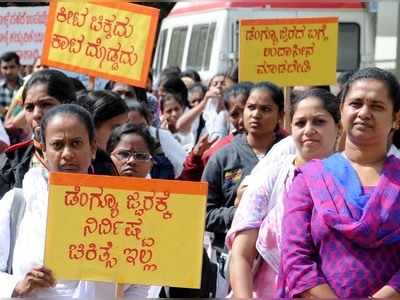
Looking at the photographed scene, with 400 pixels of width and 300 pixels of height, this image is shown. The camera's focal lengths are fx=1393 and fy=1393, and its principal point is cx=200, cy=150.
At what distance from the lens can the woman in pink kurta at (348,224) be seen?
4305 millimetres

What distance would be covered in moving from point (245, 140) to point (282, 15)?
1049 cm

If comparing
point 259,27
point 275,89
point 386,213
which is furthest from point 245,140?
point 386,213

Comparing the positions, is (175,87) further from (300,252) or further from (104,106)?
(300,252)

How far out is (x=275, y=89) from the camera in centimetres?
725

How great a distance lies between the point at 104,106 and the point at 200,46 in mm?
12240

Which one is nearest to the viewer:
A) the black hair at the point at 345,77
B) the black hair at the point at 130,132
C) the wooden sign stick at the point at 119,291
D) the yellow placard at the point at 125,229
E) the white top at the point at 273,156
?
the yellow placard at the point at 125,229

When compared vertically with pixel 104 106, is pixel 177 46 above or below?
above

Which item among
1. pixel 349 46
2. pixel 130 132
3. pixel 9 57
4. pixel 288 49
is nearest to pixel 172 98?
pixel 9 57

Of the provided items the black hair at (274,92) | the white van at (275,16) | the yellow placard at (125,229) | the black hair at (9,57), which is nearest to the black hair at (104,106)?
Result: the black hair at (274,92)

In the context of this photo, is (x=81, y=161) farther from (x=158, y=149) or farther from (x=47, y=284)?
(x=158, y=149)

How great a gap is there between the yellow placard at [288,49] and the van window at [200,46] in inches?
371

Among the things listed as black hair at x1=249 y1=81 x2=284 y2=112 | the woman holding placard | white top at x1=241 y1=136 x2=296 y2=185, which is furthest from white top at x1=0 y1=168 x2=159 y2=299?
black hair at x1=249 y1=81 x2=284 y2=112

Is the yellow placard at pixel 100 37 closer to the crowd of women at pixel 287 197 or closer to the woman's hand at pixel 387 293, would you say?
the crowd of women at pixel 287 197

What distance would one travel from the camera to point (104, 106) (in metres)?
6.84
